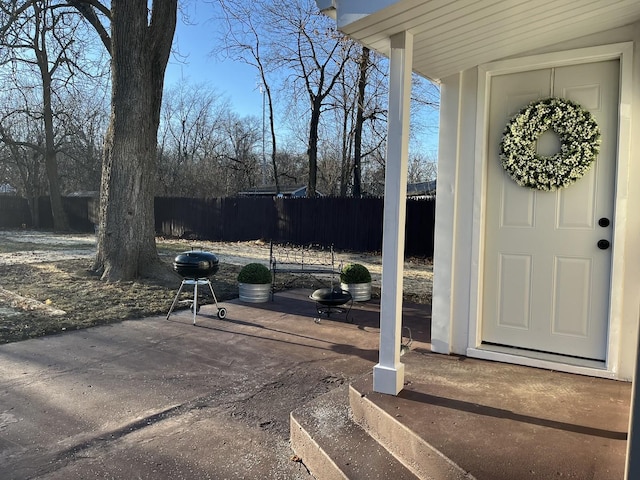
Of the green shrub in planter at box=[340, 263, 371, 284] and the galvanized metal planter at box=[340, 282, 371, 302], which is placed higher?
the green shrub in planter at box=[340, 263, 371, 284]

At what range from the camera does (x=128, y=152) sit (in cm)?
786

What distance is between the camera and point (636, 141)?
301cm

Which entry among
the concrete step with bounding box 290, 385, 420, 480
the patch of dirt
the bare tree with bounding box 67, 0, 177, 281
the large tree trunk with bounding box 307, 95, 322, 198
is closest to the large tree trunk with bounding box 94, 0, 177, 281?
the bare tree with bounding box 67, 0, 177, 281

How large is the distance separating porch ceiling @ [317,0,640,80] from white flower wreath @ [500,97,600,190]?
47 cm

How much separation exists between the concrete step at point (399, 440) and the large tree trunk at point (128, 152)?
5969 millimetres

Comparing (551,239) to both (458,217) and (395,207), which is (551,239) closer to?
(458,217)

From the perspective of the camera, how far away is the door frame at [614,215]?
3.04m

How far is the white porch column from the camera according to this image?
285 cm

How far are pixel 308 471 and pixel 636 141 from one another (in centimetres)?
285

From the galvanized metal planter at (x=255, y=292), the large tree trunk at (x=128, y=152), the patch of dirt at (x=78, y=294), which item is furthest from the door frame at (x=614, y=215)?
the large tree trunk at (x=128, y=152)

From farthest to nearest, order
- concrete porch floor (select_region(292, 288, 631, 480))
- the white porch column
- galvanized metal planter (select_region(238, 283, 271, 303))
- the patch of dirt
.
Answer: galvanized metal planter (select_region(238, 283, 271, 303))
the patch of dirt
the white porch column
concrete porch floor (select_region(292, 288, 631, 480))

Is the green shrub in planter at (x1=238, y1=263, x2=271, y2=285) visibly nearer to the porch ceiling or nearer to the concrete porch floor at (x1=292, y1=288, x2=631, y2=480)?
the concrete porch floor at (x1=292, y1=288, x2=631, y2=480)

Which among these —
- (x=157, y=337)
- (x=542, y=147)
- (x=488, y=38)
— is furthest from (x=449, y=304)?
(x=157, y=337)

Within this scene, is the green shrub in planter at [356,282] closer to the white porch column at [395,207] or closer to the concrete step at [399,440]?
the concrete step at [399,440]
